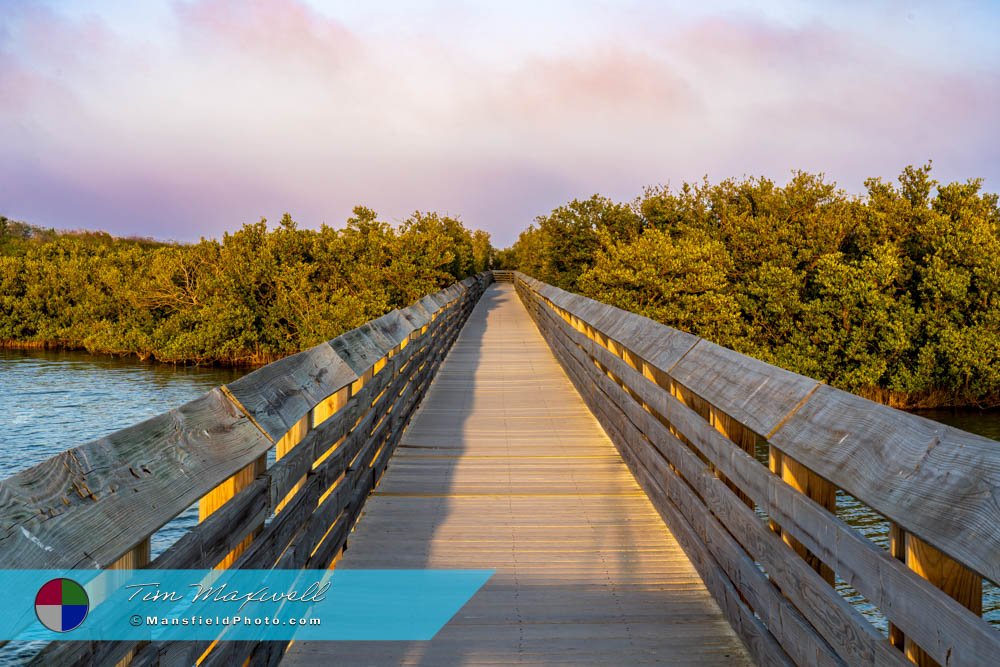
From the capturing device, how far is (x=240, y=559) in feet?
7.70

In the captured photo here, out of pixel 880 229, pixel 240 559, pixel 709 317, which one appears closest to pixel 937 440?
pixel 240 559

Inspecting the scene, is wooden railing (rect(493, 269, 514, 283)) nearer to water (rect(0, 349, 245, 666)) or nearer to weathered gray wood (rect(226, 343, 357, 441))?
water (rect(0, 349, 245, 666))

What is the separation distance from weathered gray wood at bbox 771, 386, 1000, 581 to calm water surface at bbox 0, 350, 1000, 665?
10.7 metres

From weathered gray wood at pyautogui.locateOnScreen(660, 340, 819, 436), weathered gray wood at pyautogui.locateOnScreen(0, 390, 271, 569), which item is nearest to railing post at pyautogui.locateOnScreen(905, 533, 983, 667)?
weathered gray wood at pyautogui.locateOnScreen(660, 340, 819, 436)

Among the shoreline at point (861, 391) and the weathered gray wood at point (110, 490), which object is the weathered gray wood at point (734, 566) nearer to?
the weathered gray wood at point (110, 490)

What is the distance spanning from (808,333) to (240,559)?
1176 inches

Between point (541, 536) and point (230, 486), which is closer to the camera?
point (230, 486)

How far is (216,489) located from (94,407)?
2497cm

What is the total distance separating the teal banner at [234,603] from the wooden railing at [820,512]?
4.26 feet

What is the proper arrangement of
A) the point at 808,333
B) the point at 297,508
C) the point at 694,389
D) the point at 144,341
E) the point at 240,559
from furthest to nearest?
the point at 144,341, the point at 808,333, the point at 694,389, the point at 297,508, the point at 240,559

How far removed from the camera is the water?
1778cm

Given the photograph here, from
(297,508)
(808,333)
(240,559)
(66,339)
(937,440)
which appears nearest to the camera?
(937,440)

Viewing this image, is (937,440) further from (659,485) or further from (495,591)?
(659,485)

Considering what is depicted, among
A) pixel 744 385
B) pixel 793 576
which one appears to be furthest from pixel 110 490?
pixel 744 385
